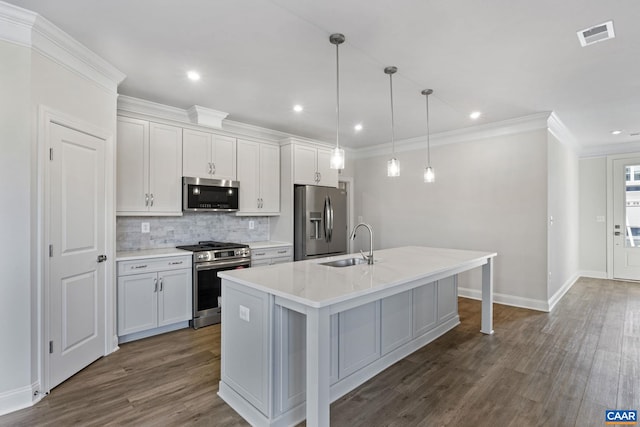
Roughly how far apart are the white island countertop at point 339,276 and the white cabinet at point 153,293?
149cm

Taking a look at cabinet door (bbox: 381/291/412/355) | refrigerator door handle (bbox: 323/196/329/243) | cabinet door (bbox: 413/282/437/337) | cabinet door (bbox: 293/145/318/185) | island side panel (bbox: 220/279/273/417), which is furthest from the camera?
refrigerator door handle (bbox: 323/196/329/243)

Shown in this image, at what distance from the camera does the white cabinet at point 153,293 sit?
321 centimetres

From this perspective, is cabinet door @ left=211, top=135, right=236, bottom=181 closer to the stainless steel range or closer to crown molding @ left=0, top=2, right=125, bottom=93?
the stainless steel range

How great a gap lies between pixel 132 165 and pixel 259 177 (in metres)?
1.65

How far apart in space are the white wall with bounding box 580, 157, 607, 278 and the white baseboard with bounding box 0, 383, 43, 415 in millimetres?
8301

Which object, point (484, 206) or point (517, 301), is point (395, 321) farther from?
point (484, 206)

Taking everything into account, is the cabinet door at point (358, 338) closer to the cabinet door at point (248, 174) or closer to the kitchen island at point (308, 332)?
the kitchen island at point (308, 332)

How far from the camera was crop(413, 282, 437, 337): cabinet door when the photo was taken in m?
3.10

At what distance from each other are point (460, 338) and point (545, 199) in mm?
2231

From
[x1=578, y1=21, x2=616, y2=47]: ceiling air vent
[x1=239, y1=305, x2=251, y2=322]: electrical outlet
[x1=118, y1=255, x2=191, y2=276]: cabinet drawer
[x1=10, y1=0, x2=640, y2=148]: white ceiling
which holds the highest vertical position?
[x1=10, y1=0, x2=640, y2=148]: white ceiling

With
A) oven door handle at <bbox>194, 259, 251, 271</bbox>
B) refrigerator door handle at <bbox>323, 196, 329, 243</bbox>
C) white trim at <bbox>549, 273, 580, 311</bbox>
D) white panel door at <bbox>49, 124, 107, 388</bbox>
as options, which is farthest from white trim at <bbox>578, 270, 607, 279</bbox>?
white panel door at <bbox>49, 124, 107, 388</bbox>

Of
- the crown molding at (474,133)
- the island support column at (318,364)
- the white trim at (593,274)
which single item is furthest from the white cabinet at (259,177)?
the white trim at (593,274)

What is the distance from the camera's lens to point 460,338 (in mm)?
3396

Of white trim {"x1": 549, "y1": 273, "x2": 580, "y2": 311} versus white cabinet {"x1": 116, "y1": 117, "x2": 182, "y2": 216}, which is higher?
white cabinet {"x1": 116, "y1": 117, "x2": 182, "y2": 216}
